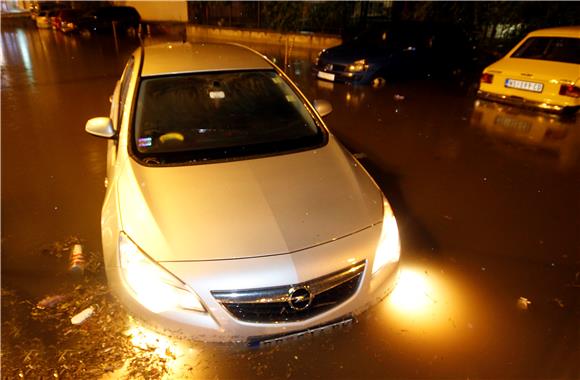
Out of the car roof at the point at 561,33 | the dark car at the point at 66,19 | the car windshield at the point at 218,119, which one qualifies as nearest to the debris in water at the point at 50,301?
the car windshield at the point at 218,119

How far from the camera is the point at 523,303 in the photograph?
2936mm

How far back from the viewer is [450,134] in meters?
6.66

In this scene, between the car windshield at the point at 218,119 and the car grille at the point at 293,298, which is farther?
A: the car windshield at the point at 218,119

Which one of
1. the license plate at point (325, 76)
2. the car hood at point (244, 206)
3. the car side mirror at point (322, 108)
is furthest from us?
the license plate at point (325, 76)

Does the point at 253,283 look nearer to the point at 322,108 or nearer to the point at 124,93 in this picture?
the point at 322,108

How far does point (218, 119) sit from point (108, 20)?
22.5 m

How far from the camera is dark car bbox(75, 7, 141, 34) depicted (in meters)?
21.0

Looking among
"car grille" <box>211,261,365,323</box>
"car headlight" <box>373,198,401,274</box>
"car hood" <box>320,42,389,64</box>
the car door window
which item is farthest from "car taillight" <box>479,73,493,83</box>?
"car grille" <box>211,261,365,323</box>

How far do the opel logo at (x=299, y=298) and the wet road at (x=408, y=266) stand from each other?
1.72 feet

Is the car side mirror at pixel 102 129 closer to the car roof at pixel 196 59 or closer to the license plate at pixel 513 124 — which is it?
the car roof at pixel 196 59

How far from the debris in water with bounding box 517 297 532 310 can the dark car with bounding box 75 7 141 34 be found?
22514 mm

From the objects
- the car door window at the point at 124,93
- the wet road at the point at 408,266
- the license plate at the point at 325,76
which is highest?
the car door window at the point at 124,93

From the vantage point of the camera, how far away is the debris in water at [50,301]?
2715 mm

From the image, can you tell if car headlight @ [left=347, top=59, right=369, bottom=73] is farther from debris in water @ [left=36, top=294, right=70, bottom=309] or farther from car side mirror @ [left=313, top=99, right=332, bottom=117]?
debris in water @ [left=36, top=294, right=70, bottom=309]
